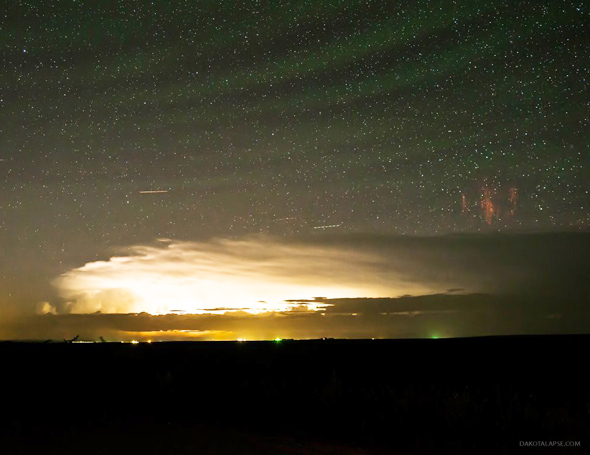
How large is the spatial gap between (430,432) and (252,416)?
4.76 m

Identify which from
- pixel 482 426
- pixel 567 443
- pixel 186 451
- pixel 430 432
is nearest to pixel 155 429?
pixel 186 451

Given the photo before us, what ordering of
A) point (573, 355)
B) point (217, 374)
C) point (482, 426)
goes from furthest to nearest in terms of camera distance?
point (573, 355), point (217, 374), point (482, 426)

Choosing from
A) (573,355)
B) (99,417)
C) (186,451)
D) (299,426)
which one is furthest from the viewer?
(573,355)

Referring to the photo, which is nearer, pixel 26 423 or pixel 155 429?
pixel 155 429

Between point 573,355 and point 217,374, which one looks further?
point 573,355

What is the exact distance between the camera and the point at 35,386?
73.3 ft

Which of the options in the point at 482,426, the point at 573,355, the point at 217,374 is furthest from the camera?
the point at 573,355

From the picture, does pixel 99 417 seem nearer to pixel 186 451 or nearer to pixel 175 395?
pixel 175 395

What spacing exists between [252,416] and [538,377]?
1745 cm

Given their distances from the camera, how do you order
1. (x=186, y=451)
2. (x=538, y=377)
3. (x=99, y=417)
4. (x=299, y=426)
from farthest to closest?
(x=538, y=377)
(x=99, y=417)
(x=299, y=426)
(x=186, y=451)

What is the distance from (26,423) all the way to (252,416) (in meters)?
5.23

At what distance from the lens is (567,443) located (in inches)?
439

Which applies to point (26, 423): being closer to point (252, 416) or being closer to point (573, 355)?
point (252, 416)

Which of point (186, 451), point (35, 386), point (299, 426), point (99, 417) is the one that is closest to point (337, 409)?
point (299, 426)
